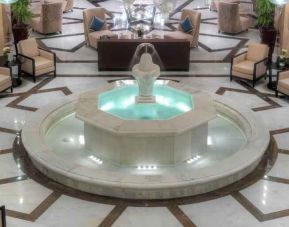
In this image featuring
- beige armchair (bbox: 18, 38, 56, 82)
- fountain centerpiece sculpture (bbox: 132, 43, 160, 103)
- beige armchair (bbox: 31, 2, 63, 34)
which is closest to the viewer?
fountain centerpiece sculpture (bbox: 132, 43, 160, 103)

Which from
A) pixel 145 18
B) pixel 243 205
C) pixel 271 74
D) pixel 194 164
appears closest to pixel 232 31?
pixel 145 18

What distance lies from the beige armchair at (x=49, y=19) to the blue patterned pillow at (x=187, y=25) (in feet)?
10.6

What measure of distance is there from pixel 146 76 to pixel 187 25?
527cm

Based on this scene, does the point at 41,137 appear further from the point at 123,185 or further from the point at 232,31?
the point at 232,31

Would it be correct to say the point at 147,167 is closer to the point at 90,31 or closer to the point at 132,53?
the point at 132,53

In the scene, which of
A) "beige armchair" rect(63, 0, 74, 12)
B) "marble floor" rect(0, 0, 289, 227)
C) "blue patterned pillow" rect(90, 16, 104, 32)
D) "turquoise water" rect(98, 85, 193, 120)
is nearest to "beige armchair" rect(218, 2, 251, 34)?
"marble floor" rect(0, 0, 289, 227)

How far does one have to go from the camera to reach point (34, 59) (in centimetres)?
1267

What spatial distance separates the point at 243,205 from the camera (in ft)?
26.9

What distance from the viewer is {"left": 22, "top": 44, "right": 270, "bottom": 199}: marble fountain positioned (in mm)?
8359

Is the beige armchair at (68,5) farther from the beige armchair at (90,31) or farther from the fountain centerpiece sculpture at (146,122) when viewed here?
the fountain centerpiece sculpture at (146,122)

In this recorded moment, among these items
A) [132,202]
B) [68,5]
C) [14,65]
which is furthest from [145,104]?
[68,5]

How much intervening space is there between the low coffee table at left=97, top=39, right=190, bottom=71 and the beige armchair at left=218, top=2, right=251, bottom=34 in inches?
131

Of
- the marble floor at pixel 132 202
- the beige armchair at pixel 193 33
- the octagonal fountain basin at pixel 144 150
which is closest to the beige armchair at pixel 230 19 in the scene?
the beige armchair at pixel 193 33

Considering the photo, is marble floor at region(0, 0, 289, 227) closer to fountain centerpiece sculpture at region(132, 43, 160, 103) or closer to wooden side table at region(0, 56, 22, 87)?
wooden side table at region(0, 56, 22, 87)
